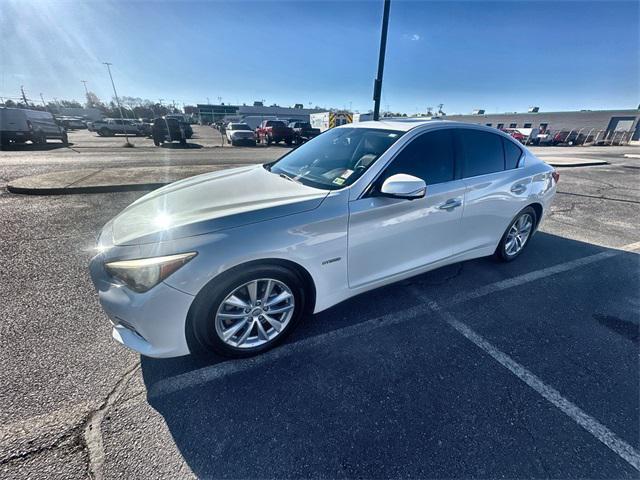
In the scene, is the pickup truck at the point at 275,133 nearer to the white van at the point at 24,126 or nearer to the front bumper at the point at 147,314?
the white van at the point at 24,126

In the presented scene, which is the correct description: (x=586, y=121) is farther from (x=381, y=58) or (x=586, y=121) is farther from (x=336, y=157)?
(x=336, y=157)

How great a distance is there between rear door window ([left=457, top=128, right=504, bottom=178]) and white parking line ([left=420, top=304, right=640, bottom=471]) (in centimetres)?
155

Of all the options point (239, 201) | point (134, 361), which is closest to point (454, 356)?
point (239, 201)

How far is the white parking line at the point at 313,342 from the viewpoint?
2.07 metres

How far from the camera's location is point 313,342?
97.7 inches

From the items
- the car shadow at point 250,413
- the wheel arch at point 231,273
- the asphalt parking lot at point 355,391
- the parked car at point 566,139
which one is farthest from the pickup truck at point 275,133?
the parked car at point 566,139

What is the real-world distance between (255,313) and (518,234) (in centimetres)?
354

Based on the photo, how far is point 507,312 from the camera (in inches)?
115

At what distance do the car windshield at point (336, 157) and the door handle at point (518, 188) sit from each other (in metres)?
1.69

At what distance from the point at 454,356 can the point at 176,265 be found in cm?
213

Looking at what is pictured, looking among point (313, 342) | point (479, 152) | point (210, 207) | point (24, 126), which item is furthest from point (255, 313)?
point (24, 126)

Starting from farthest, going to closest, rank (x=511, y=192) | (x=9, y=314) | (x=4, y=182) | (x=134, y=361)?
1. (x=4, y=182)
2. (x=511, y=192)
3. (x=9, y=314)
4. (x=134, y=361)

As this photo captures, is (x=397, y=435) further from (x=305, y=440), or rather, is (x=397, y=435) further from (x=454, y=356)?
(x=454, y=356)

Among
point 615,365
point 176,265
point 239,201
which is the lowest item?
point 615,365
